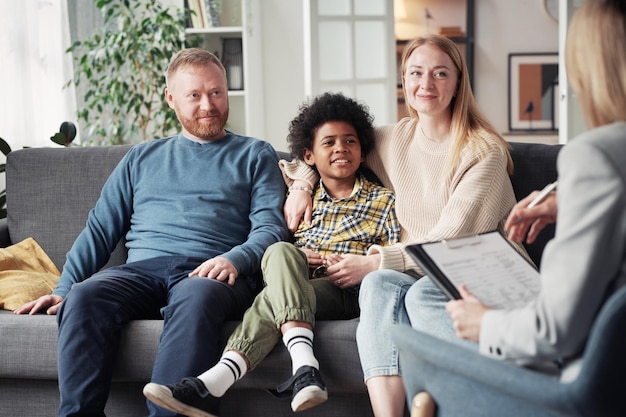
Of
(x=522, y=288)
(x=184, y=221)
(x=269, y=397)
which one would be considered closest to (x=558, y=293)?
(x=522, y=288)

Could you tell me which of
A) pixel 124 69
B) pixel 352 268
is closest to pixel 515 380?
pixel 352 268

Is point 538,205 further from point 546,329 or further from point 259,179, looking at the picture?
point 259,179

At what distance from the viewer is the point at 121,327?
2207 mm

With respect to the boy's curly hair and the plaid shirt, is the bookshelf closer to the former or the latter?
the boy's curly hair

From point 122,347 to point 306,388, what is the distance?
1.87ft

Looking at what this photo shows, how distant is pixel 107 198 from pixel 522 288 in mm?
1583

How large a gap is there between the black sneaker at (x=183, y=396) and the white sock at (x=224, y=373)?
0.02 m

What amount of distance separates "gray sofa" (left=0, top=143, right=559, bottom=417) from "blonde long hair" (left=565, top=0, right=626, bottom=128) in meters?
1.10

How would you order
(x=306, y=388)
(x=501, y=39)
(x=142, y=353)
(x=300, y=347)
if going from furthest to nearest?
(x=501, y=39)
(x=142, y=353)
(x=300, y=347)
(x=306, y=388)

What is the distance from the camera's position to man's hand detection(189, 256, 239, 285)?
2.26 meters

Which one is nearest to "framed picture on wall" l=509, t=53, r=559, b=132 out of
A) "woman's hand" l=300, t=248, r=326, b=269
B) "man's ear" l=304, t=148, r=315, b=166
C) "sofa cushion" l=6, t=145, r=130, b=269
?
"man's ear" l=304, t=148, r=315, b=166

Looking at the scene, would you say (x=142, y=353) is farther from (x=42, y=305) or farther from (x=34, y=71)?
(x=34, y=71)

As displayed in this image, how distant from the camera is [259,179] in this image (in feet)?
8.47

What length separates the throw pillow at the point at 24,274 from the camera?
2449 mm
